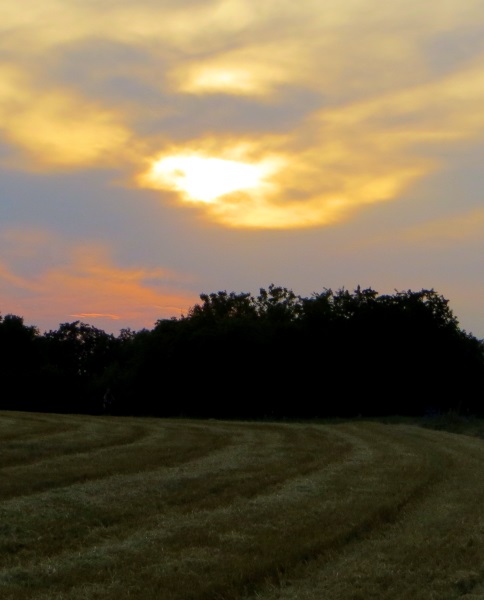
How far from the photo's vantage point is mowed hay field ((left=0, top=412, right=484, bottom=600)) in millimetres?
8375

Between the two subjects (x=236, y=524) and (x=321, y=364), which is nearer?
(x=236, y=524)

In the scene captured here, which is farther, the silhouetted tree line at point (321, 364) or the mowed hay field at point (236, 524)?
the silhouetted tree line at point (321, 364)

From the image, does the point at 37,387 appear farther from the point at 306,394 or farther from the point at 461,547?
the point at 461,547

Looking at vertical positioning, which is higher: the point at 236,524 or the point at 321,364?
the point at 321,364

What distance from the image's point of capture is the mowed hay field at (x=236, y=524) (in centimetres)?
838

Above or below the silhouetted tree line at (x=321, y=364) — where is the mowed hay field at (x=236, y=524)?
below

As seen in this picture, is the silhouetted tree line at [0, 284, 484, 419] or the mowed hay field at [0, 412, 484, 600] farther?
the silhouetted tree line at [0, 284, 484, 419]

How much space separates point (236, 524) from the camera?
11.0m

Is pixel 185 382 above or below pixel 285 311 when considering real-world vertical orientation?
below

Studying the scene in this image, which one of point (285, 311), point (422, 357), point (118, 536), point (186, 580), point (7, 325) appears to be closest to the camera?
point (186, 580)

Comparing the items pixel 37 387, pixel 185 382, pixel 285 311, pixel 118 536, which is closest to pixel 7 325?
pixel 37 387

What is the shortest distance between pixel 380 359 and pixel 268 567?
4509 centimetres

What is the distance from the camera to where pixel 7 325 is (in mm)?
87312

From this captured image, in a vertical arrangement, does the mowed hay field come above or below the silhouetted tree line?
below
